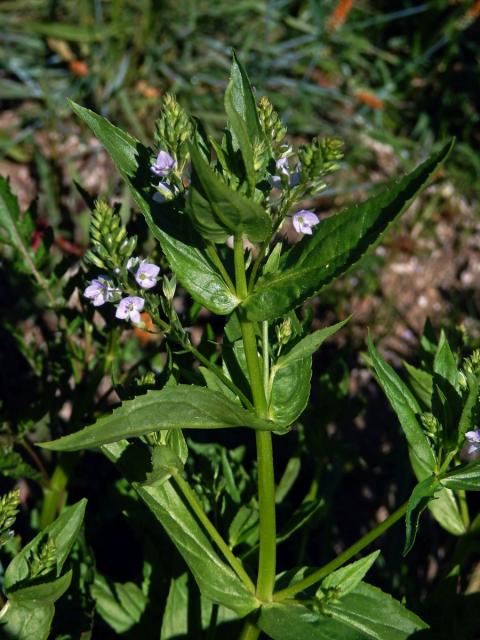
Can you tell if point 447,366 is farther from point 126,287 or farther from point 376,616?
point 126,287

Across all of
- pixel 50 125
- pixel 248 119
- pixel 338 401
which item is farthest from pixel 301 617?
pixel 50 125

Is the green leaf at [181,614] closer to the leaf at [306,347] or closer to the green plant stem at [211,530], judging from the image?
the green plant stem at [211,530]

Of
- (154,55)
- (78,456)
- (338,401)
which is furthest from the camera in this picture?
(154,55)

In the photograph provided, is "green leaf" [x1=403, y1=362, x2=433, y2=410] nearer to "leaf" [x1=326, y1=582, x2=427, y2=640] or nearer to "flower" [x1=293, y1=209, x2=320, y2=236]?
"leaf" [x1=326, y1=582, x2=427, y2=640]

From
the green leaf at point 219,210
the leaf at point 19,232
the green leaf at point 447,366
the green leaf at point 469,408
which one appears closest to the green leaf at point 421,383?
the green leaf at point 447,366

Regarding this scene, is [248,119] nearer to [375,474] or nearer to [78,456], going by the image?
[78,456]

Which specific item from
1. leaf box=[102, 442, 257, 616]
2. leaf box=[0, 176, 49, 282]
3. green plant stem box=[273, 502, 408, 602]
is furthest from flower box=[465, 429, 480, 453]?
leaf box=[0, 176, 49, 282]

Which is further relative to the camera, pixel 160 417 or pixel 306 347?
pixel 306 347

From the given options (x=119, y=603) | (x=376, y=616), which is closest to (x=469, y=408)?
(x=376, y=616)
